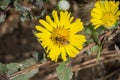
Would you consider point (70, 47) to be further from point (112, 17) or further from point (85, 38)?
point (112, 17)

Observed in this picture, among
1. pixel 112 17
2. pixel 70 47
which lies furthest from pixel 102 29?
pixel 70 47

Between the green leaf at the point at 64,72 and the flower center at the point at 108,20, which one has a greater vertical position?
the flower center at the point at 108,20

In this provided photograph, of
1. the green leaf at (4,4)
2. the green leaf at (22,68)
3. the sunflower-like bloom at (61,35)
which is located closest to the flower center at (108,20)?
the sunflower-like bloom at (61,35)

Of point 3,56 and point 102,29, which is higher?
point 102,29

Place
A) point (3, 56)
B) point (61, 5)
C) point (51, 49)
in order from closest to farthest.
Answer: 1. point (51, 49)
2. point (61, 5)
3. point (3, 56)

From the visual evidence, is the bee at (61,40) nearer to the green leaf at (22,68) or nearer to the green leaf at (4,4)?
the green leaf at (22,68)

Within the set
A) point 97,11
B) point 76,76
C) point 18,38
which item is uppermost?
point 97,11

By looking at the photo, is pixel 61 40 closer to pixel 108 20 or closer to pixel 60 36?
pixel 60 36

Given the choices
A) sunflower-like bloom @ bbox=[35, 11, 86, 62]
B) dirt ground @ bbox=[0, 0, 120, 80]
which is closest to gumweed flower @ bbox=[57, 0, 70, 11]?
sunflower-like bloom @ bbox=[35, 11, 86, 62]
